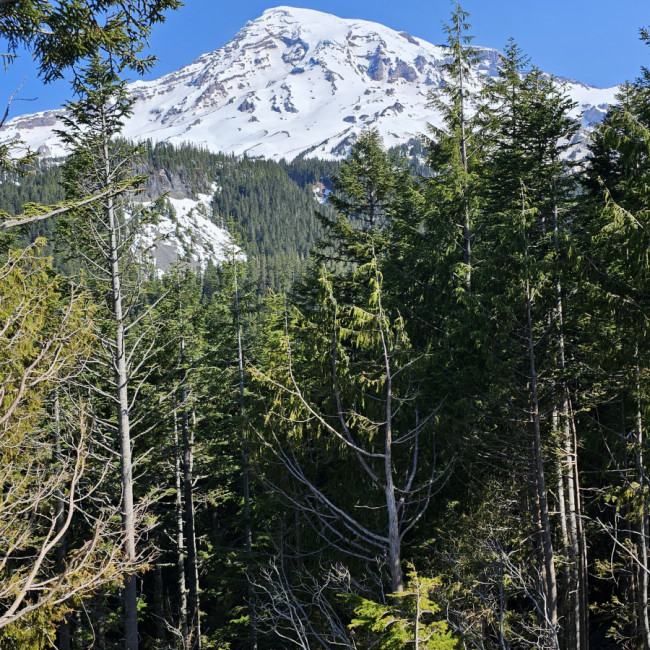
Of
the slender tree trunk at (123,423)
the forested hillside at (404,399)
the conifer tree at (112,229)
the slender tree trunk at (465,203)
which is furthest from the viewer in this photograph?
the slender tree trunk at (465,203)

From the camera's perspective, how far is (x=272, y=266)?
130m

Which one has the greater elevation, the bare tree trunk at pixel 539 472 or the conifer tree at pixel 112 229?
the conifer tree at pixel 112 229

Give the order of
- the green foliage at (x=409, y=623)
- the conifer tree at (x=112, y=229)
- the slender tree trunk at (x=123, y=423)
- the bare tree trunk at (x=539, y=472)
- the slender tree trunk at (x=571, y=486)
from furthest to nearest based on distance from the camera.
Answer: the slender tree trunk at (x=571, y=486) → the conifer tree at (x=112, y=229) → the slender tree trunk at (x=123, y=423) → the bare tree trunk at (x=539, y=472) → the green foliage at (x=409, y=623)

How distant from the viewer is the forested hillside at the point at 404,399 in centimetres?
624

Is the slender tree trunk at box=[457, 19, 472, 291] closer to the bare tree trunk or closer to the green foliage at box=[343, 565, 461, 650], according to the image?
the bare tree trunk

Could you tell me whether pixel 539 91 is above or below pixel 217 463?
above

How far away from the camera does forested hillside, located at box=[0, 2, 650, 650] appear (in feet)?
20.5

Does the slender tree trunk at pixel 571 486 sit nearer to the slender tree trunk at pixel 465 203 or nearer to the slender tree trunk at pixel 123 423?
the slender tree trunk at pixel 465 203

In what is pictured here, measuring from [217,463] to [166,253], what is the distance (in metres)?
169

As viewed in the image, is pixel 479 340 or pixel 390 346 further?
pixel 479 340

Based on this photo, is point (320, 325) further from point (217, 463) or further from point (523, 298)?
point (217, 463)

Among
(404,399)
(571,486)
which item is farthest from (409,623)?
(571,486)

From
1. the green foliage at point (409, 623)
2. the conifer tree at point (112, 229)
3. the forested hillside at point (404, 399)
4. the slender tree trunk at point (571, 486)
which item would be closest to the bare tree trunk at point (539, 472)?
the forested hillside at point (404, 399)

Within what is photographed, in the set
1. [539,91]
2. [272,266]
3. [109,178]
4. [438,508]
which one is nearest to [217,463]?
[438,508]
